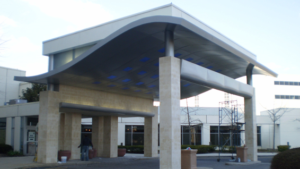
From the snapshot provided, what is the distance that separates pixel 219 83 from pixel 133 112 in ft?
31.7

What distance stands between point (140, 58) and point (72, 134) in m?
9.61

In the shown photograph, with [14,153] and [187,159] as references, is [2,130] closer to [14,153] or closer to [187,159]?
[14,153]

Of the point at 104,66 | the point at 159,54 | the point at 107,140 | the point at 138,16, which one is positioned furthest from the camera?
the point at 107,140

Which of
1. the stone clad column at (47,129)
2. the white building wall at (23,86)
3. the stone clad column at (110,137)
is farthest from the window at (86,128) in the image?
the stone clad column at (47,129)

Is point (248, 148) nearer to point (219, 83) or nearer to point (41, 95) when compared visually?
point (219, 83)

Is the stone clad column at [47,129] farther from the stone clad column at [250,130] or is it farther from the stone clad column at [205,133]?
the stone clad column at [205,133]

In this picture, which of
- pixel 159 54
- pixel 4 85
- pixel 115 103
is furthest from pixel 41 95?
pixel 4 85

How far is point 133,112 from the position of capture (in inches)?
973

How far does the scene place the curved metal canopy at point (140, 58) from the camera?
500 inches

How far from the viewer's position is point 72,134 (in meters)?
22.6

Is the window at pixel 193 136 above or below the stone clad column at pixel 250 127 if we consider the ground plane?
below

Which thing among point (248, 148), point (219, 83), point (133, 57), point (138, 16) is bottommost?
point (248, 148)

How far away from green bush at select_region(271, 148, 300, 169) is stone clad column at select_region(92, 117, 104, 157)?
59.5 ft

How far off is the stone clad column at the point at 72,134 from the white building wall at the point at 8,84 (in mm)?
22066
